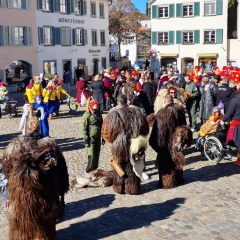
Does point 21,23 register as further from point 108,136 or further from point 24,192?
point 24,192

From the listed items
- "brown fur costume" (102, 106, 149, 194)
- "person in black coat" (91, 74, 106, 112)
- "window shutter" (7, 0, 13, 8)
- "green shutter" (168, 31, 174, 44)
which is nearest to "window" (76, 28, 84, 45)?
"green shutter" (168, 31, 174, 44)

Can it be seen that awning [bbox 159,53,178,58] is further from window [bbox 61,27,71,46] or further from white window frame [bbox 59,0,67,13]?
white window frame [bbox 59,0,67,13]

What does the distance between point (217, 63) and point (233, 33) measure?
330 centimetres

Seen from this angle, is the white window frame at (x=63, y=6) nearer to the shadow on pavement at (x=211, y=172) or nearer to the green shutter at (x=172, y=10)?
the green shutter at (x=172, y=10)

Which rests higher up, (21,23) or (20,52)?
(21,23)

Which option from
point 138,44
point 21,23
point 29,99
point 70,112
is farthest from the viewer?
point 138,44

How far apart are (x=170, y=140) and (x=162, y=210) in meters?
1.47

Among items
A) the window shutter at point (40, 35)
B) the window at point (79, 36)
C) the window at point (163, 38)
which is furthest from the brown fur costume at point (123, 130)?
the window at point (163, 38)

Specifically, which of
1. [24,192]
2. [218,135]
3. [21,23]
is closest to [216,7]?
[21,23]

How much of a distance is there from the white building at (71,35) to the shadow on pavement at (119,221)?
1205 inches

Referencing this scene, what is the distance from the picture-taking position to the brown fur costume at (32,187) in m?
5.52

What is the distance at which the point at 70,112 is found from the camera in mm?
19875

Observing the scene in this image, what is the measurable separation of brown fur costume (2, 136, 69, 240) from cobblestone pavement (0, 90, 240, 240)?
3.27ft

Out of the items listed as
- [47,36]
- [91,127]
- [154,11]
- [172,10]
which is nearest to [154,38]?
[154,11]
